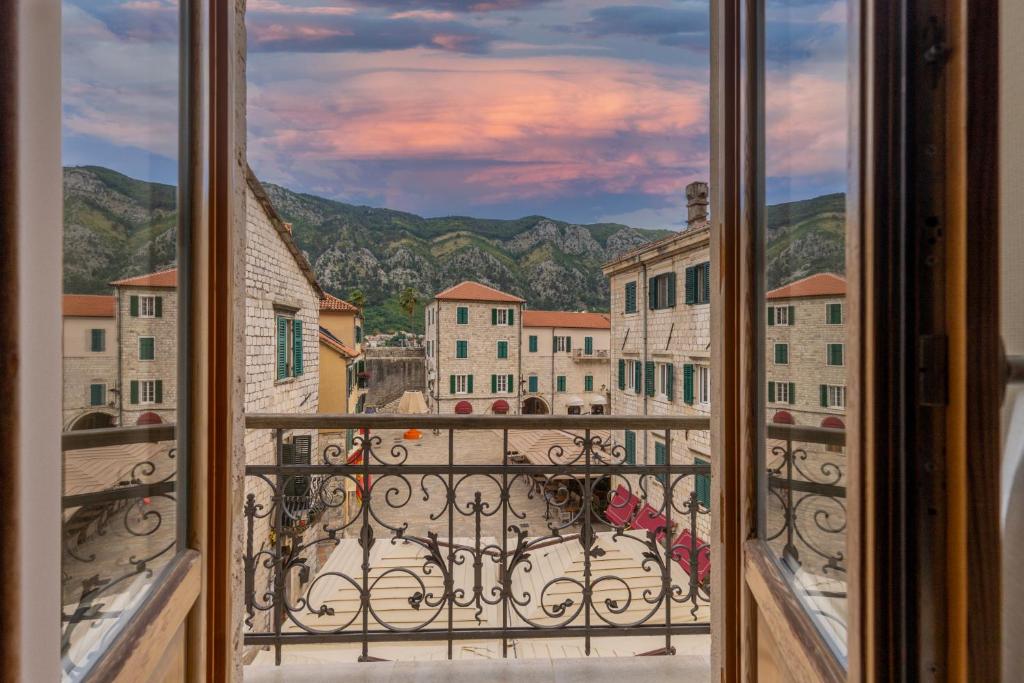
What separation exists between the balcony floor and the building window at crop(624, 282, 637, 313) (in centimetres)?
1300

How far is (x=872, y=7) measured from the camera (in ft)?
2.02

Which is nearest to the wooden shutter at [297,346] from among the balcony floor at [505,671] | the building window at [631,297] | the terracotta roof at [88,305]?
the balcony floor at [505,671]

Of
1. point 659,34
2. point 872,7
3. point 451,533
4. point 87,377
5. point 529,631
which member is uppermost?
point 659,34

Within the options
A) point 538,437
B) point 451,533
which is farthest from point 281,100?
point 451,533

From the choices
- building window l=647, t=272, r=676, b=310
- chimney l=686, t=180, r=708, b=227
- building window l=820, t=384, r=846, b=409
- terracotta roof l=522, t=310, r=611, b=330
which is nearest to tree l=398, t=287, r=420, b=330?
terracotta roof l=522, t=310, r=611, b=330

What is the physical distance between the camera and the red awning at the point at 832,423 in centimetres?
75

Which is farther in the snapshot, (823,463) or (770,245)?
(770,245)

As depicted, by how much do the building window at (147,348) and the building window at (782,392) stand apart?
3.85ft

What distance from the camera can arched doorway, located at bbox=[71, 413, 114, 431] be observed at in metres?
0.70

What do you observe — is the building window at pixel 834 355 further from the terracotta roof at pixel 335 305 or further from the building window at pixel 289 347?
the terracotta roof at pixel 335 305

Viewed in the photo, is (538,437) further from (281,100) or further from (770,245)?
(281,100)

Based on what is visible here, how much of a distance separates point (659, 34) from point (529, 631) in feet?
30.3

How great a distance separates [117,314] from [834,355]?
1.13 metres

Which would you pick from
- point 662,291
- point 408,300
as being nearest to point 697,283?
point 662,291
